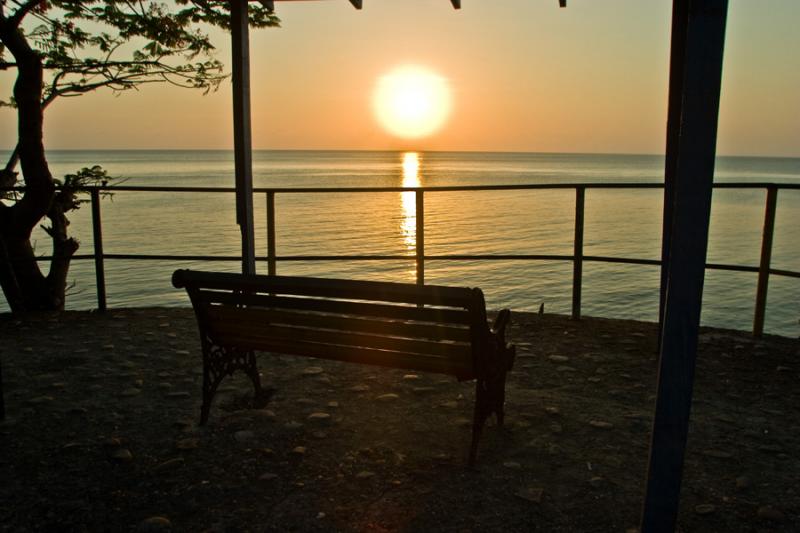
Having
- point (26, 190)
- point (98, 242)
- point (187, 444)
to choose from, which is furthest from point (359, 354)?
point (26, 190)

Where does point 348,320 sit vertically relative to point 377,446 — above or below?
above

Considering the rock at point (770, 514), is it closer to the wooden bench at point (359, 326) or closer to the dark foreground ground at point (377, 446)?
the dark foreground ground at point (377, 446)

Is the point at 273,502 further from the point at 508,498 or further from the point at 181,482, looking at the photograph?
the point at 508,498

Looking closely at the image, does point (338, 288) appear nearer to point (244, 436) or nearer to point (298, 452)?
point (298, 452)

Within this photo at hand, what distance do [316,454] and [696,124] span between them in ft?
7.60

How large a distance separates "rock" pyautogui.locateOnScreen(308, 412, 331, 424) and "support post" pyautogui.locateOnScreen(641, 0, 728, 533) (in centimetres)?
207

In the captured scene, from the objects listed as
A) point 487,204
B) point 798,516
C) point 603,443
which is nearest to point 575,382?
point 603,443

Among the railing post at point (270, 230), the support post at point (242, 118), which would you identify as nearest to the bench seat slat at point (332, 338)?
the support post at point (242, 118)

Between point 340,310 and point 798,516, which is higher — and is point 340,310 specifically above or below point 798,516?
above

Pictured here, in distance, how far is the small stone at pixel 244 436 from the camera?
3.50 metres

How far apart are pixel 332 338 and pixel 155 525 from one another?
116 cm

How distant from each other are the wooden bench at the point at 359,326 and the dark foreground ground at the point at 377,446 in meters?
0.31

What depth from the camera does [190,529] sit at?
263 centimetres

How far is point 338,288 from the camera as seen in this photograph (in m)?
3.01
